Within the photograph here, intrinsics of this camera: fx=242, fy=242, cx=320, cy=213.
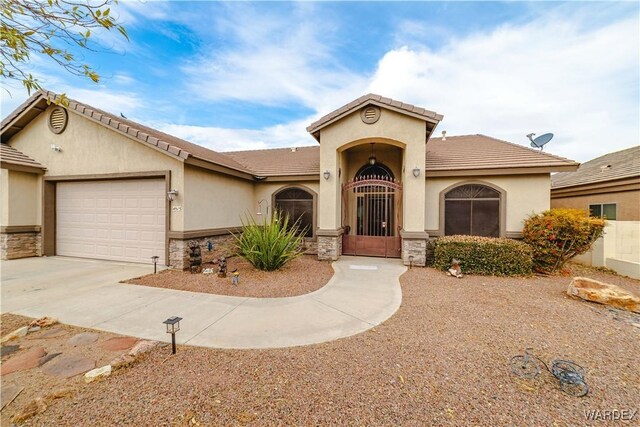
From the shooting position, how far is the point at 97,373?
2609mm

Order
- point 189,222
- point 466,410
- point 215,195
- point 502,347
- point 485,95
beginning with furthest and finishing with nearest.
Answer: point 485,95 < point 215,195 < point 189,222 < point 502,347 < point 466,410

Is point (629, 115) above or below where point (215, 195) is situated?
above

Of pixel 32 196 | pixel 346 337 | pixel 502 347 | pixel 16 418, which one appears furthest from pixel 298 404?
pixel 32 196

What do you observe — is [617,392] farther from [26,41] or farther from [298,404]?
[26,41]

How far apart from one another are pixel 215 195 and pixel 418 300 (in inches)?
288

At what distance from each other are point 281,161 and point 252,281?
7.39 metres

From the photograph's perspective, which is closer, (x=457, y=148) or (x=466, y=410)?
(x=466, y=410)

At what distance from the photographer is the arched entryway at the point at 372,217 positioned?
9180mm

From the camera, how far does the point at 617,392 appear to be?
2531 millimetres

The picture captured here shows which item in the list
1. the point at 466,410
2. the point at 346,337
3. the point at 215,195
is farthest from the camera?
the point at 215,195

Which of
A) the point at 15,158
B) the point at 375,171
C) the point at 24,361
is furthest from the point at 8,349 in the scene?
the point at 375,171

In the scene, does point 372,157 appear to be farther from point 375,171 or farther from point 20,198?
point 20,198

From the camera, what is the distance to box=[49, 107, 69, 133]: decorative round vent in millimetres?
8492

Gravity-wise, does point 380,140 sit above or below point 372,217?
above
